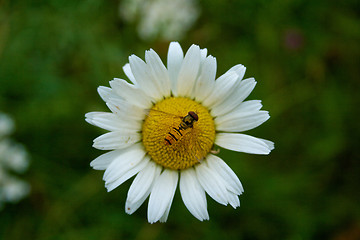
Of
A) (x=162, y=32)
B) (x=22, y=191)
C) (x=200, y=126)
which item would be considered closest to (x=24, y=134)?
(x=22, y=191)

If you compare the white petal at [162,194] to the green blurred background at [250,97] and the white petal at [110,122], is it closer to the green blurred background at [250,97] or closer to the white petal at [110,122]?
the white petal at [110,122]

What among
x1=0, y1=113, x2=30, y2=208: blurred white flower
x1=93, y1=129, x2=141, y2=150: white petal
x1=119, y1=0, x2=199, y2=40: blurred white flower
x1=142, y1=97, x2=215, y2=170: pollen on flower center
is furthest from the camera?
x1=119, y1=0, x2=199, y2=40: blurred white flower

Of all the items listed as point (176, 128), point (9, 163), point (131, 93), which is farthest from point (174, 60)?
point (9, 163)

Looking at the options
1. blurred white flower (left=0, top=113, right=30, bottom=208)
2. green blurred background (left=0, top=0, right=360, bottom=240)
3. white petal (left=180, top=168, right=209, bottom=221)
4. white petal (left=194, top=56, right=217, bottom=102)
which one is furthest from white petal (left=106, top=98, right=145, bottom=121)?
blurred white flower (left=0, top=113, right=30, bottom=208)

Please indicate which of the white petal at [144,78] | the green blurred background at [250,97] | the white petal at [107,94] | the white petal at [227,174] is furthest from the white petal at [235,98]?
the green blurred background at [250,97]

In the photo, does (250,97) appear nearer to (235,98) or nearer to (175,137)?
(235,98)

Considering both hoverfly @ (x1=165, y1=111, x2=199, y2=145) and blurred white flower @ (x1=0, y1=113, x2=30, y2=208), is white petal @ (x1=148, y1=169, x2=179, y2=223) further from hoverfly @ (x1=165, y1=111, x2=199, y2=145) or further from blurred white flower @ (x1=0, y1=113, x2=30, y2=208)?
blurred white flower @ (x1=0, y1=113, x2=30, y2=208)
